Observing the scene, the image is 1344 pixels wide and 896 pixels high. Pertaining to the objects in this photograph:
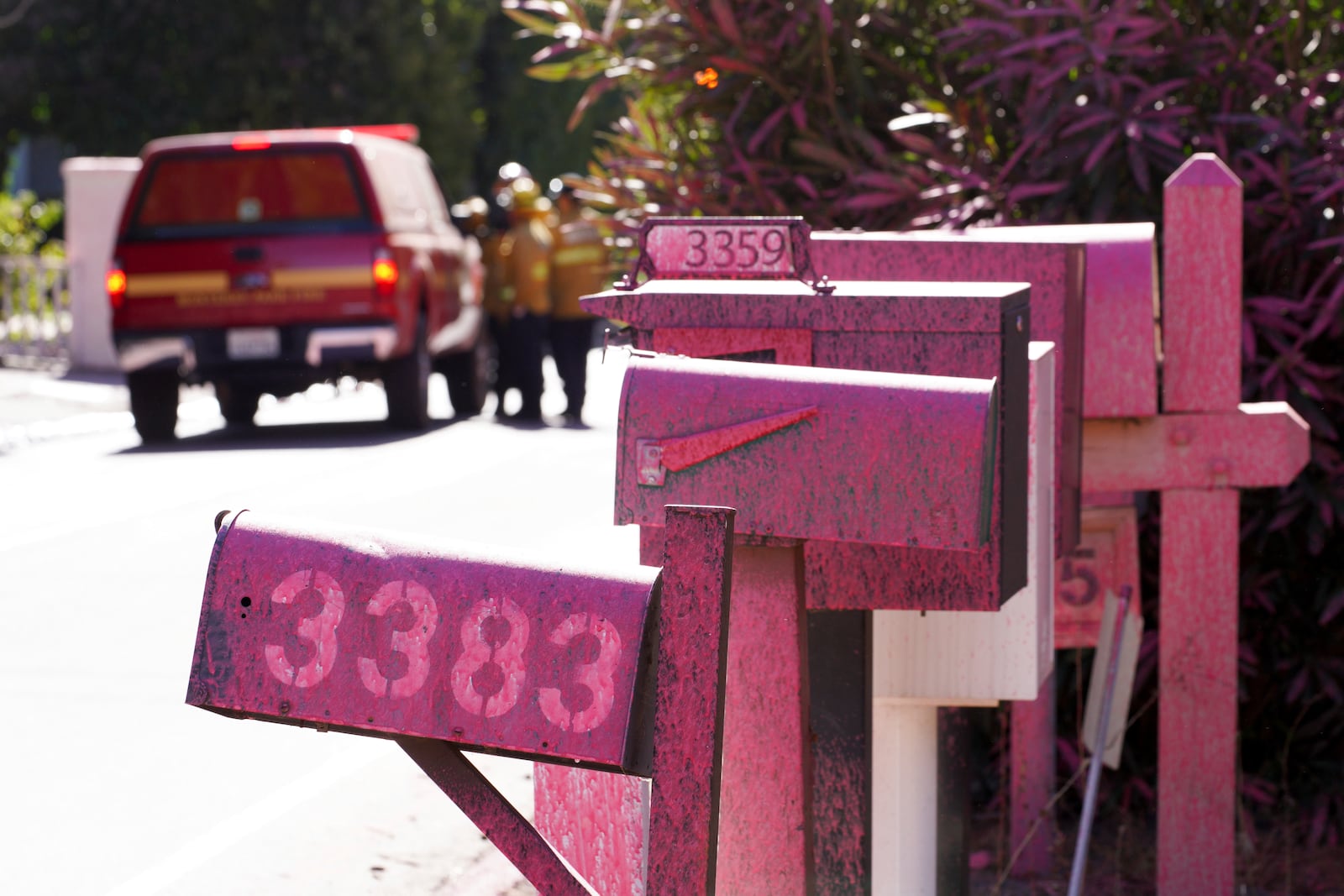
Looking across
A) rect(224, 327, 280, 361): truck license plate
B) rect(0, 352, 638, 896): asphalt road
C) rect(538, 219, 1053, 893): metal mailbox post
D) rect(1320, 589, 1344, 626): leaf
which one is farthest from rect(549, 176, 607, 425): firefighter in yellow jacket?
rect(538, 219, 1053, 893): metal mailbox post

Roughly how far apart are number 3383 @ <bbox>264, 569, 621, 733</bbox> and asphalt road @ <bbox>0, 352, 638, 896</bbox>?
0.28m

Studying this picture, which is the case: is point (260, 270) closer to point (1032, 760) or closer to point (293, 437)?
point (293, 437)

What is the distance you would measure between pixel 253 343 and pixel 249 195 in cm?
115

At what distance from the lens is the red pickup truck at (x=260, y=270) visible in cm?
1444

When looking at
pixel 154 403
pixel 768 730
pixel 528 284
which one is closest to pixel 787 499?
pixel 768 730

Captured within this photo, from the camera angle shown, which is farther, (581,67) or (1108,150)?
(581,67)

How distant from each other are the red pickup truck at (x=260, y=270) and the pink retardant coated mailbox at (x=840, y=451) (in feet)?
38.8

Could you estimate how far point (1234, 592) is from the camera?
13.7 feet

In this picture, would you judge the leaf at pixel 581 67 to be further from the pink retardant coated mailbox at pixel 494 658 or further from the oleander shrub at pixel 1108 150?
the pink retardant coated mailbox at pixel 494 658

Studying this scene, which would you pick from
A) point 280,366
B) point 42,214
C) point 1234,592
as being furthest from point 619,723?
point 42,214

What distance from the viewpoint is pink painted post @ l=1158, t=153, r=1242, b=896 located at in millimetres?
4047

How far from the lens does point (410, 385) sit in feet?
49.8

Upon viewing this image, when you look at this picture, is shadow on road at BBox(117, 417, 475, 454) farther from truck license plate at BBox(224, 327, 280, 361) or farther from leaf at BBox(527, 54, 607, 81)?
leaf at BBox(527, 54, 607, 81)

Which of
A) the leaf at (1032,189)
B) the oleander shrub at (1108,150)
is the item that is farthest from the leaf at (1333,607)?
the leaf at (1032,189)
